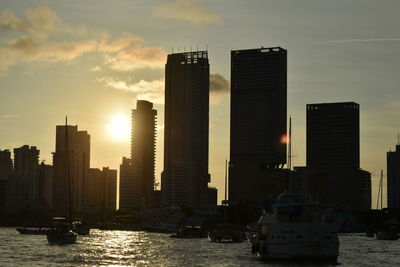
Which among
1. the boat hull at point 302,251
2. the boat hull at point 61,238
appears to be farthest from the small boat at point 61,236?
the boat hull at point 302,251

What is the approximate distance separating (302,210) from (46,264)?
120 ft

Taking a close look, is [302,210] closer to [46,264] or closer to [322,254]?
[322,254]

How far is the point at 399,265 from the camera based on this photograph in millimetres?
129625

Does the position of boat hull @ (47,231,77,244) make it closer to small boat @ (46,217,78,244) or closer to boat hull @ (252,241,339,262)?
small boat @ (46,217,78,244)

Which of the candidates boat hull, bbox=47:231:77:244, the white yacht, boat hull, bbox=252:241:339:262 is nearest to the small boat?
boat hull, bbox=47:231:77:244

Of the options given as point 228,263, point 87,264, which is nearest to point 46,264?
point 87,264

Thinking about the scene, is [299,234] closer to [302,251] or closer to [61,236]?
[302,251]

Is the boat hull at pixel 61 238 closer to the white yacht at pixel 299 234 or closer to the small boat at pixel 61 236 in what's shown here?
the small boat at pixel 61 236

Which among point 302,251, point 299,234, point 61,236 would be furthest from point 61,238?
point 302,251

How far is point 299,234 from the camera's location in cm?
11088

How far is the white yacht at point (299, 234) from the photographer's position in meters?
111

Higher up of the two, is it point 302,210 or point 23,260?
point 302,210

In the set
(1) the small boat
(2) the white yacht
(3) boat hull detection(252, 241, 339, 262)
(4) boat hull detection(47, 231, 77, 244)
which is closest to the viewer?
(3) boat hull detection(252, 241, 339, 262)

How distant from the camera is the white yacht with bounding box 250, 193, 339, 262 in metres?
111
